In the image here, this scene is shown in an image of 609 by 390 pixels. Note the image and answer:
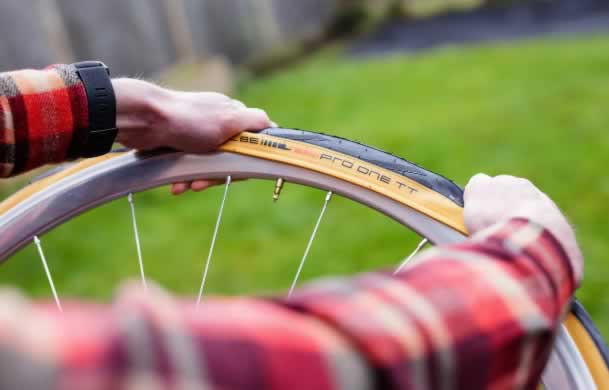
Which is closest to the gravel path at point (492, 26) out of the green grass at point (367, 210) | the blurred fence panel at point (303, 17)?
the blurred fence panel at point (303, 17)

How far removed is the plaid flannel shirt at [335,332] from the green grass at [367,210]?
1515 millimetres

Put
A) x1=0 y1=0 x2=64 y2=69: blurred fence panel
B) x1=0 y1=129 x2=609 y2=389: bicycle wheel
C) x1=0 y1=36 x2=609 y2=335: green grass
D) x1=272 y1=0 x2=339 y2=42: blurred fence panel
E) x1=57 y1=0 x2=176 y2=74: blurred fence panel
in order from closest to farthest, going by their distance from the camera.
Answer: x1=0 y1=129 x2=609 y2=389: bicycle wheel, x1=0 y1=36 x2=609 y2=335: green grass, x1=0 y1=0 x2=64 y2=69: blurred fence panel, x1=57 y1=0 x2=176 y2=74: blurred fence panel, x1=272 y1=0 x2=339 y2=42: blurred fence panel

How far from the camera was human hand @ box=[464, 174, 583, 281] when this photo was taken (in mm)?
632

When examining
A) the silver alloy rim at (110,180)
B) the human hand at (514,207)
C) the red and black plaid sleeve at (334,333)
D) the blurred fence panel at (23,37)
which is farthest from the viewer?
the blurred fence panel at (23,37)

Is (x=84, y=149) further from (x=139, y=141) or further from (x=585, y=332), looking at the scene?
(x=585, y=332)

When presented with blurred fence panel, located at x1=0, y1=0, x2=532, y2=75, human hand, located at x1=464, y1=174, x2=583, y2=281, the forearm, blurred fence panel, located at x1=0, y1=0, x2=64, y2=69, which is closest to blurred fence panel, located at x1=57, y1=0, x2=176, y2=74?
blurred fence panel, located at x1=0, y1=0, x2=532, y2=75

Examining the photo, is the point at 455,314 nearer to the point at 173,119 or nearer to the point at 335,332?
the point at 335,332

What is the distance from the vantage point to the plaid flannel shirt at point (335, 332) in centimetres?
40

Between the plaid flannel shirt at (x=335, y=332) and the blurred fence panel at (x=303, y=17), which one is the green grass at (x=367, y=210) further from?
the blurred fence panel at (x=303, y=17)

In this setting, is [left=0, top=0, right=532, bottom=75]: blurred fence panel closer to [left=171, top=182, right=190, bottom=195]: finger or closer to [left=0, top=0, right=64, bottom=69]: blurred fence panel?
[left=0, top=0, right=64, bottom=69]: blurred fence panel

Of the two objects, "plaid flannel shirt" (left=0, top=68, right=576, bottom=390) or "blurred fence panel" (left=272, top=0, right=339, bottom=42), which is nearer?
"plaid flannel shirt" (left=0, top=68, right=576, bottom=390)

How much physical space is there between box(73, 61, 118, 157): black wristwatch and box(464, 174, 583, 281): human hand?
46cm

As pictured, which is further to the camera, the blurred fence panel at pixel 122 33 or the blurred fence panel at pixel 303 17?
the blurred fence panel at pixel 303 17

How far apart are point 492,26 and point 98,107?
5542mm
